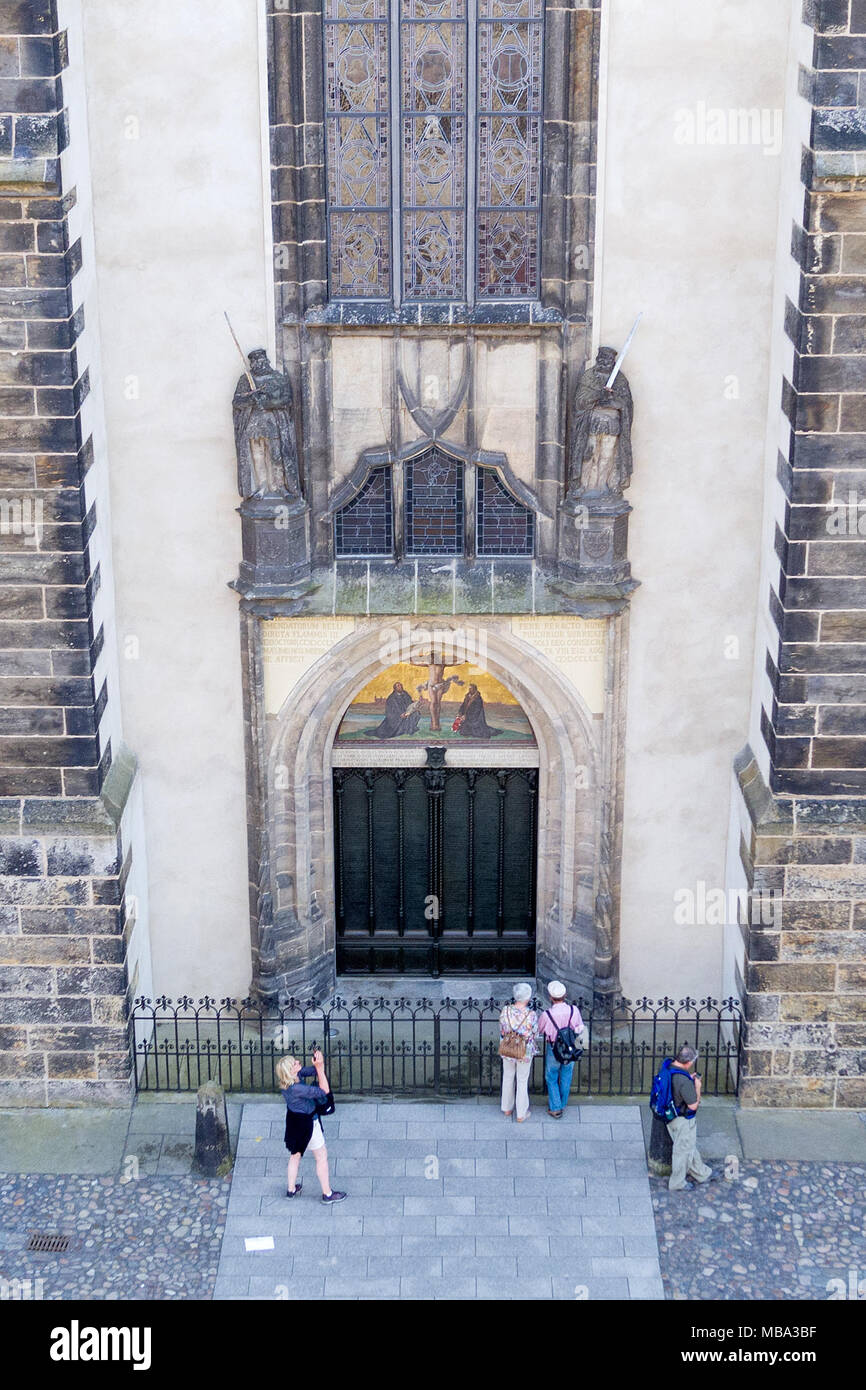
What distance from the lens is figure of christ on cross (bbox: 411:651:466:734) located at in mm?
20062

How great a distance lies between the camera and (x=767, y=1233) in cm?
→ 1797

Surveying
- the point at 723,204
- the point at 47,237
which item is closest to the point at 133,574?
the point at 47,237

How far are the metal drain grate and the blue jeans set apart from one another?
15.9 ft

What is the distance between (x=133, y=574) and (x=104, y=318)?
252cm

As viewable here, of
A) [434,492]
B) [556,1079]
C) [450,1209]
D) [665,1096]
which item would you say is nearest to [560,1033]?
[556,1079]

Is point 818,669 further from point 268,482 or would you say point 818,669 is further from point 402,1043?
point 402,1043

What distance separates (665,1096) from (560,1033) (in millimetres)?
1284

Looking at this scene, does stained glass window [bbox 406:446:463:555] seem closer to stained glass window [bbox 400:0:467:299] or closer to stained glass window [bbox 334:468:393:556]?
stained glass window [bbox 334:468:393:556]

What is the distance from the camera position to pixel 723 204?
1817 cm

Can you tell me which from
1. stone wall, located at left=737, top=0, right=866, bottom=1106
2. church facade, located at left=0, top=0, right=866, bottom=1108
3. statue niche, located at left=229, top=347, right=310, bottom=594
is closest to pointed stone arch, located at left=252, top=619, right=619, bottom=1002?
church facade, located at left=0, top=0, right=866, bottom=1108

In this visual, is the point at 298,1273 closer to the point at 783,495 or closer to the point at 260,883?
the point at 260,883

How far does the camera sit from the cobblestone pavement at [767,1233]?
56.9 ft

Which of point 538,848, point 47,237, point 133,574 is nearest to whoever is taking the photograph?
point 47,237

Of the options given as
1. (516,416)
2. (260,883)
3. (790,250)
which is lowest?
(260,883)
